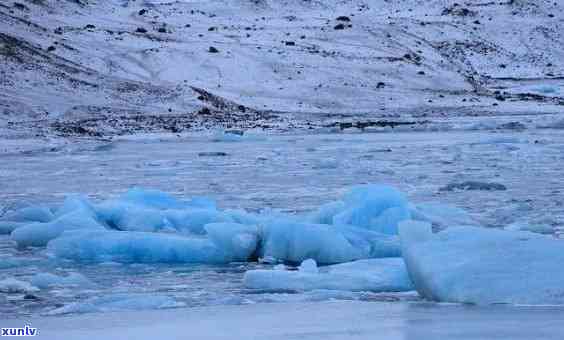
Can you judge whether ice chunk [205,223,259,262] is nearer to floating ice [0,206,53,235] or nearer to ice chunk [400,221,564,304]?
ice chunk [400,221,564,304]

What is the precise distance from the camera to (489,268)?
816 centimetres

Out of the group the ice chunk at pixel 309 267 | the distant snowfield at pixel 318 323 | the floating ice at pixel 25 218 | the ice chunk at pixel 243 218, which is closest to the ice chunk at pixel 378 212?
the ice chunk at pixel 243 218

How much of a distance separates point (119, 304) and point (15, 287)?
128 centimetres

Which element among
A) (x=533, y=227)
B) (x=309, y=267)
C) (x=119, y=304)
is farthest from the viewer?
(x=533, y=227)

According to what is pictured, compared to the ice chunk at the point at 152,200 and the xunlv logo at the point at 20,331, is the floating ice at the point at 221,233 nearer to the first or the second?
the ice chunk at the point at 152,200

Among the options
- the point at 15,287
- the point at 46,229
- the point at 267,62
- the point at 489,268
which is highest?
Answer: the point at 267,62

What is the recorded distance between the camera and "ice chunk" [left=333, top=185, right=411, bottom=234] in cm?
1120

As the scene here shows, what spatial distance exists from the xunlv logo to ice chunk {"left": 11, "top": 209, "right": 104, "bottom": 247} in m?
3.71

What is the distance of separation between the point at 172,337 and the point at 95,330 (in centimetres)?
59

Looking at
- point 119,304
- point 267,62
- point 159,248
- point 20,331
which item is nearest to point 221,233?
point 159,248

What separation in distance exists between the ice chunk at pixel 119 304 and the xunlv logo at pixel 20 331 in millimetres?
677

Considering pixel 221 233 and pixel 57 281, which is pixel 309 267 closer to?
pixel 221 233

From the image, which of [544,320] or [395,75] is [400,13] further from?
[544,320]

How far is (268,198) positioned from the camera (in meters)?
15.2
